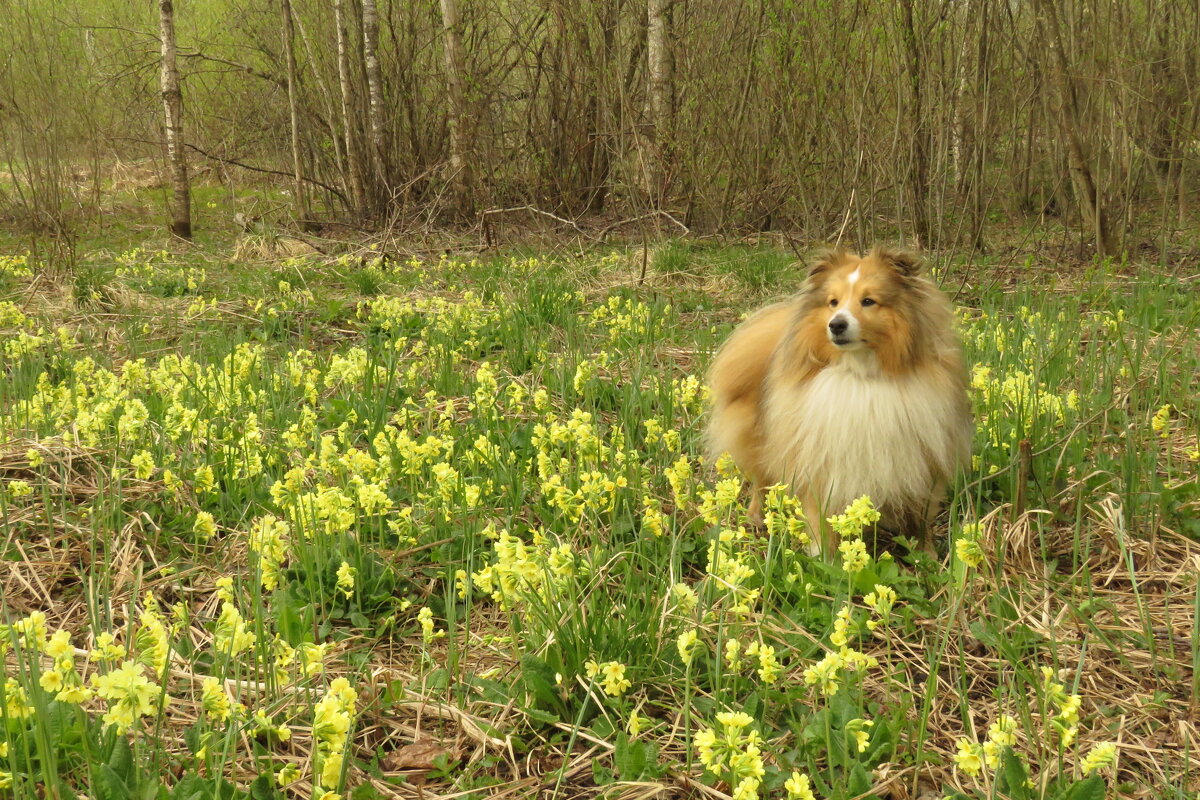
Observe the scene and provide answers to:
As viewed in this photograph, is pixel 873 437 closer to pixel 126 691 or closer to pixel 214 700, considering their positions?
pixel 214 700

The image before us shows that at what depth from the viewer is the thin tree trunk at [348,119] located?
11.9m

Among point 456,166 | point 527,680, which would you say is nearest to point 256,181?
point 456,166

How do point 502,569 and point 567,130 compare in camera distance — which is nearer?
point 502,569

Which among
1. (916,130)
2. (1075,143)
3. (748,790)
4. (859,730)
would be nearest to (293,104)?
(916,130)

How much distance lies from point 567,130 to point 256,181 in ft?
25.8

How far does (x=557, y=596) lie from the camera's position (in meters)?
2.45

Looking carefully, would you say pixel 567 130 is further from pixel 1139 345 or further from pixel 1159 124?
pixel 1139 345

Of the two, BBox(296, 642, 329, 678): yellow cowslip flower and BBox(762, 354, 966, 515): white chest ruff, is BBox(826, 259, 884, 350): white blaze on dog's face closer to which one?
BBox(762, 354, 966, 515): white chest ruff

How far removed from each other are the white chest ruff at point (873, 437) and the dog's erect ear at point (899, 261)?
39cm

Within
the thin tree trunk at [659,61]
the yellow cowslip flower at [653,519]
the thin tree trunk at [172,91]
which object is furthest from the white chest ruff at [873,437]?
the thin tree trunk at [172,91]

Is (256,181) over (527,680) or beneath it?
over

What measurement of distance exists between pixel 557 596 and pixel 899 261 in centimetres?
195

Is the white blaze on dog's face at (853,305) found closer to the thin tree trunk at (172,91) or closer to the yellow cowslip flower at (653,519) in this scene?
the yellow cowslip flower at (653,519)

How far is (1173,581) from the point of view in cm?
306
